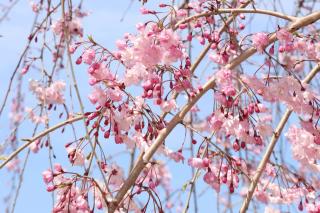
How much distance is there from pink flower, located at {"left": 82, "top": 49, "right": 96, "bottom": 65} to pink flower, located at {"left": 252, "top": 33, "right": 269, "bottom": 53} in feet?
2.17

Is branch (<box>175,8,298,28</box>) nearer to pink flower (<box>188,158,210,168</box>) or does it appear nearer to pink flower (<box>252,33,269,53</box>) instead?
pink flower (<box>252,33,269,53</box>)

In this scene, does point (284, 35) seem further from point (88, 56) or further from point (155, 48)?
point (88, 56)

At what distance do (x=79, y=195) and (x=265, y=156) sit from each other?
1.06 meters

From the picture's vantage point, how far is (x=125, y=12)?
3643 millimetres

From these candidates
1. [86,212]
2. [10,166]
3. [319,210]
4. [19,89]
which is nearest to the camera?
[86,212]

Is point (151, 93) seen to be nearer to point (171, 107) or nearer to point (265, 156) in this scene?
point (171, 107)

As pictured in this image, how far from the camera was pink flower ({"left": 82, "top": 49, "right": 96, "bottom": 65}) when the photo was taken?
8.23 ft

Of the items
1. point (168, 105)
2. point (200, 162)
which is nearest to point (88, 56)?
point (168, 105)

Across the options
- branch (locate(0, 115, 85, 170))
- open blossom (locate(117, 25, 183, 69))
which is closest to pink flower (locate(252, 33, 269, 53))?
open blossom (locate(117, 25, 183, 69))

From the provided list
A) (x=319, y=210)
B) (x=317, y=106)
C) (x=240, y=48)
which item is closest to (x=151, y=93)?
(x=240, y=48)

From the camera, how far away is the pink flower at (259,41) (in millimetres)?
2467

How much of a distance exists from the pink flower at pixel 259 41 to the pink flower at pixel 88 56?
2.17 ft

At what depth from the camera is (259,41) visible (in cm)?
247

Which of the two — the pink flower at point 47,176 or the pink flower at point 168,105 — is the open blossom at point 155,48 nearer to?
the pink flower at point 168,105
